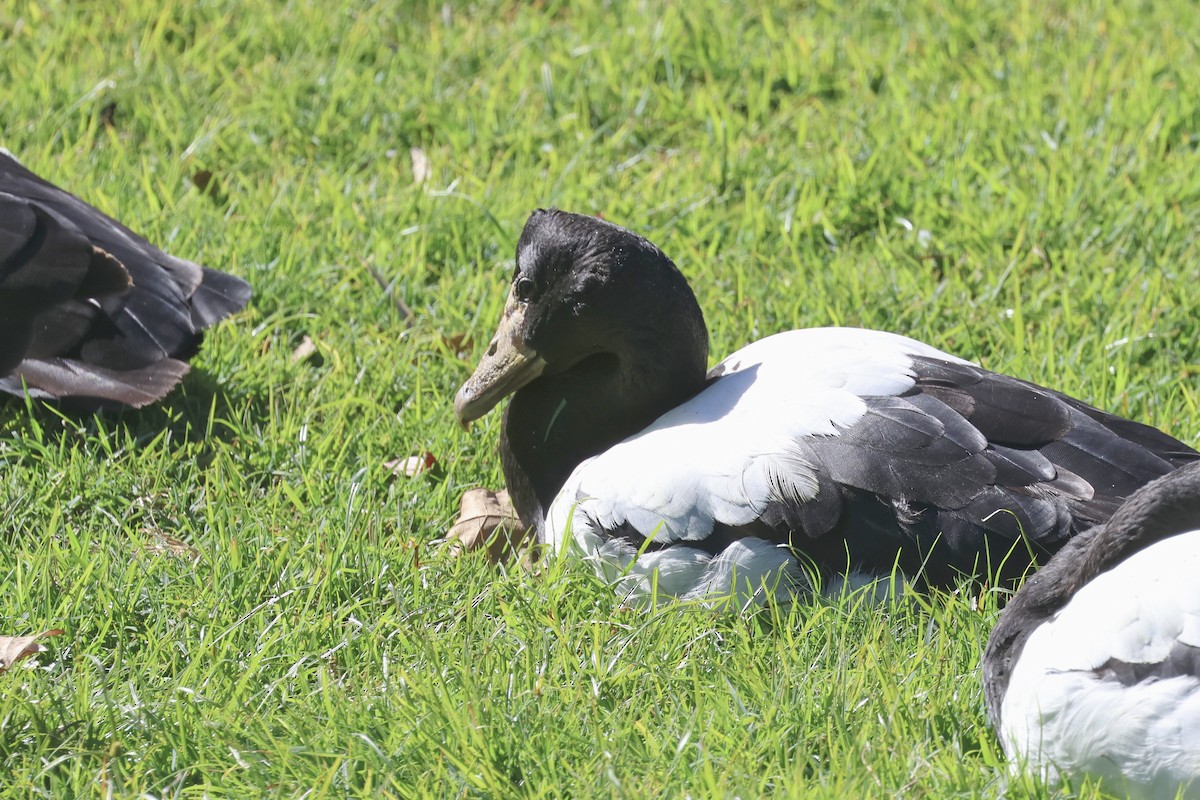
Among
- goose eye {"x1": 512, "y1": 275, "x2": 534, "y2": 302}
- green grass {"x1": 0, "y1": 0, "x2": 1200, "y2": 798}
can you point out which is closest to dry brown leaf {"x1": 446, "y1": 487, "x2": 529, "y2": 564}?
green grass {"x1": 0, "y1": 0, "x2": 1200, "y2": 798}

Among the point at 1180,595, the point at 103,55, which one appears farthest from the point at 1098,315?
the point at 103,55

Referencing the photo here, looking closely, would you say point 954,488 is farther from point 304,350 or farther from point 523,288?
point 304,350

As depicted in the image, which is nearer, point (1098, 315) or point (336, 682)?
point (336, 682)

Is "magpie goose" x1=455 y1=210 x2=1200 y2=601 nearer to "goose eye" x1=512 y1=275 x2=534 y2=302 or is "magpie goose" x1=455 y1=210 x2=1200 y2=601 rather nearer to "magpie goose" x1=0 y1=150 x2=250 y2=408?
"goose eye" x1=512 y1=275 x2=534 y2=302

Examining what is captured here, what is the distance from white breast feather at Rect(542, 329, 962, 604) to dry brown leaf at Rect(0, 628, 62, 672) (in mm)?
1170

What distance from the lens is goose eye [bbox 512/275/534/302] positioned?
3572 millimetres

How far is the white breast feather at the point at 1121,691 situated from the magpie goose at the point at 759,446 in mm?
533

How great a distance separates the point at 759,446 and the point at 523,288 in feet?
2.61

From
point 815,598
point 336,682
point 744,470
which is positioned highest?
point 744,470

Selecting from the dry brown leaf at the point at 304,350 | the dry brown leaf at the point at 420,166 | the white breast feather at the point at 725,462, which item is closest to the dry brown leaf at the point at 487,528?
the white breast feather at the point at 725,462

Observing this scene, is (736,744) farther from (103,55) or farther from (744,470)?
(103,55)

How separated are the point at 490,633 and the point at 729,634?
52 centimetres

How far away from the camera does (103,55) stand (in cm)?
584

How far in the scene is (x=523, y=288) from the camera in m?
3.60
